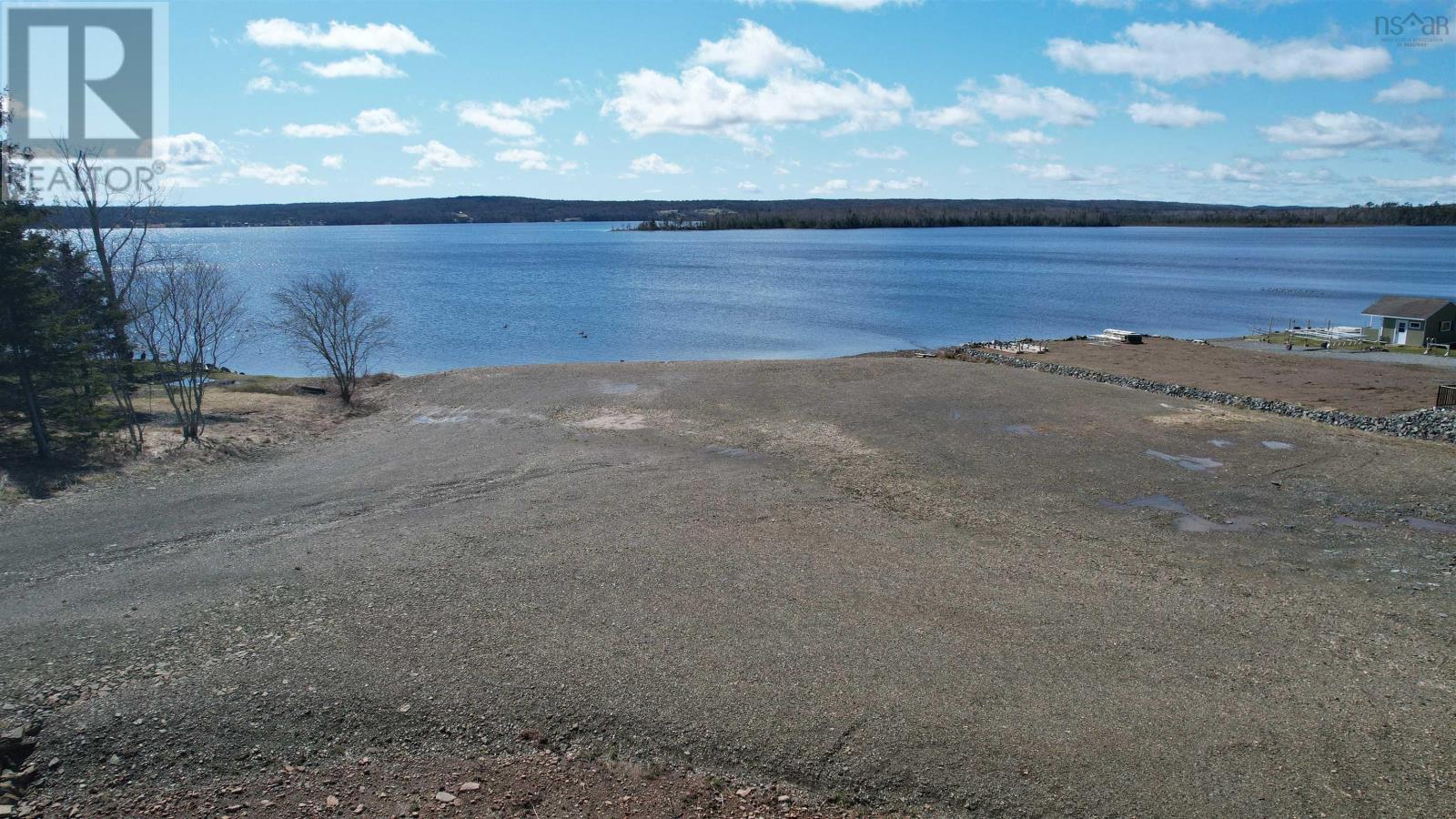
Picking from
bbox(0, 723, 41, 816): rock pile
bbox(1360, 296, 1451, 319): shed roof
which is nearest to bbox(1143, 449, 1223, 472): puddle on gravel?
bbox(0, 723, 41, 816): rock pile

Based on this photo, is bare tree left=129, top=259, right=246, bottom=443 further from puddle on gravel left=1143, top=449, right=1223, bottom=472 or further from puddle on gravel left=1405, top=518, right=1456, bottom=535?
puddle on gravel left=1405, top=518, right=1456, bottom=535

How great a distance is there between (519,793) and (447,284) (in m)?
78.5

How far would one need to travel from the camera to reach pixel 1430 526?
16250 millimetres

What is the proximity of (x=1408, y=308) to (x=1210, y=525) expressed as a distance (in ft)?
113

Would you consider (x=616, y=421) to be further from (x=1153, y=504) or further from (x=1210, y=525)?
(x=1210, y=525)

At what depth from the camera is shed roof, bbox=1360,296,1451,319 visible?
129ft

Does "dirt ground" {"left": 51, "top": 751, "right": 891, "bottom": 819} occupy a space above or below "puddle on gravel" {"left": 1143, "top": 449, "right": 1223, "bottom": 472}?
below

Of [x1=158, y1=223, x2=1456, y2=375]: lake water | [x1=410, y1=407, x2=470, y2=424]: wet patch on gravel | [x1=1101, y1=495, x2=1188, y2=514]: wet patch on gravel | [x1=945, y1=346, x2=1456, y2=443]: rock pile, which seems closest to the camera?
[x1=1101, y1=495, x2=1188, y2=514]: wet patch on gravel

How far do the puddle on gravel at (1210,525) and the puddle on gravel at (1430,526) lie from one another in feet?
9.56

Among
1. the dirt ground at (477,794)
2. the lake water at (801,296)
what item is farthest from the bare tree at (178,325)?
the dirt ground at (477,794)

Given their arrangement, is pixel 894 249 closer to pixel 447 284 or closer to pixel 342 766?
pixel 447 284

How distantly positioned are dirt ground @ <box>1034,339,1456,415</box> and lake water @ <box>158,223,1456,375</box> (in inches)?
385

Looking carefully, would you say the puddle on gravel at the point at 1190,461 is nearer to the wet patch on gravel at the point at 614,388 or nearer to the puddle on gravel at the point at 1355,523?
the puddle on gravel at the point at 1355,523

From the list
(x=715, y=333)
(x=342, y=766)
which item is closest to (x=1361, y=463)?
(x=342, y=766)
